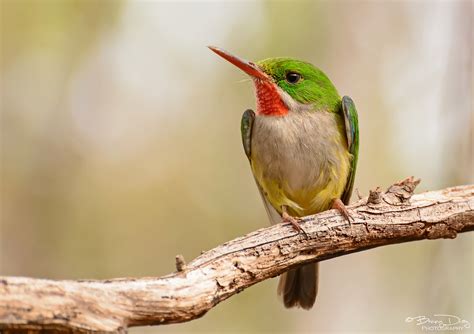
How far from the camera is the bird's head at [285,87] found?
4602 millimetres

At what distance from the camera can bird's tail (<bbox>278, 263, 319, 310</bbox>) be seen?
4840mm

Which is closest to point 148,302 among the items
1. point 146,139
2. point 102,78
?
point 102,78

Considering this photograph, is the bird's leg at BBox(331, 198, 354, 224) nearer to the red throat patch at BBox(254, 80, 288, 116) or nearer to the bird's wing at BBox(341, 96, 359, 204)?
the bird's wing at BBox(341, 96, 359, 204)

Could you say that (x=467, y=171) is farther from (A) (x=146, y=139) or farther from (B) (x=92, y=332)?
(A) (x=146, y=139)

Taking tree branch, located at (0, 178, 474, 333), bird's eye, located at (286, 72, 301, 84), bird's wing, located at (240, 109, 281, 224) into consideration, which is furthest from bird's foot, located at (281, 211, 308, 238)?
bird's eye, located at (286, 72, 301, 84)

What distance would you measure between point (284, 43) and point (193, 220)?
3.04 meters

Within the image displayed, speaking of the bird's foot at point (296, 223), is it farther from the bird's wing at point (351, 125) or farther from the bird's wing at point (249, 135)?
the bird's wing at point (351, 125)

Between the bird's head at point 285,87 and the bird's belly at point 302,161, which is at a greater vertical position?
the bird's head at point 285,87

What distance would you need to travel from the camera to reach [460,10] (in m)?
5.61

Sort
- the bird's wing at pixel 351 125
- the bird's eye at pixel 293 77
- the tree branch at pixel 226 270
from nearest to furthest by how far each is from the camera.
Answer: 1. the tree branch at pixel 226 270
2. the bird's wing at pixel 351 125
3. the bird's eye at pixel 293 77

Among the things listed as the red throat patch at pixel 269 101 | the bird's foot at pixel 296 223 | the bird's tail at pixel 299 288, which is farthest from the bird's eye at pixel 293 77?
the bird's tail at pixel 299 288

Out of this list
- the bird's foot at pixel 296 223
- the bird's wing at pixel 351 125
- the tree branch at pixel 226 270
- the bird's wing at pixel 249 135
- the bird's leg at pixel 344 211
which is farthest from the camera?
the bird's wing at pixel 249 135

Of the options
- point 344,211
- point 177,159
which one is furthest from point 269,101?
point 177,159

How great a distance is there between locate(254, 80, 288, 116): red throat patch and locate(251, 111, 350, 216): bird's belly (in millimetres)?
63
